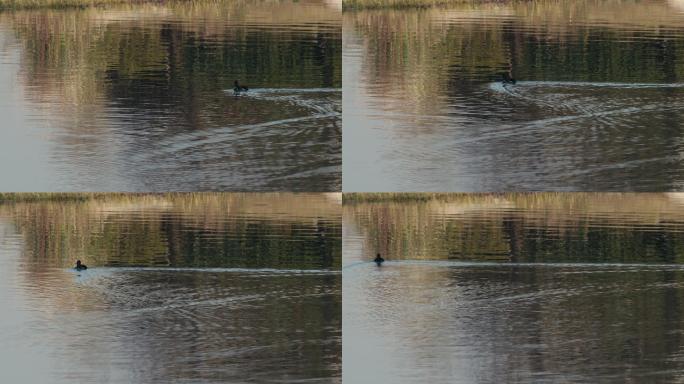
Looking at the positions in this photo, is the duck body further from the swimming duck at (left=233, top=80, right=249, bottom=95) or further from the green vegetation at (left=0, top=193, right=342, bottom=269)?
the swimming duck at (left=233, top=80, right=249, bottom=95)

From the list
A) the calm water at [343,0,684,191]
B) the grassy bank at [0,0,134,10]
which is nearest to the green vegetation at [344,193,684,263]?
the calm water at [343,0,684,191]

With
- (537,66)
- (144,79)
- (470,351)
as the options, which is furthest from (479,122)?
(144,79)

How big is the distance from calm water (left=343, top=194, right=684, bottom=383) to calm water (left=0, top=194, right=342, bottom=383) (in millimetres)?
349

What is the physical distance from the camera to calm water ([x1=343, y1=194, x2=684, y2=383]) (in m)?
Result: 14.6

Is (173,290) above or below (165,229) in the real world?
below

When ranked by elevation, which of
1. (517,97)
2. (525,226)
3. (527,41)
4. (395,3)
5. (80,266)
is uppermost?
(395,3)

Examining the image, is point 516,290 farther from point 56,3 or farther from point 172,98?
point 56,3

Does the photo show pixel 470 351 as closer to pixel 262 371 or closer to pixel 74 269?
pixel 262 371

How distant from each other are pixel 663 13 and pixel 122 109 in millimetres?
5375

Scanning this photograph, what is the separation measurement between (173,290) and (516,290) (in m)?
3.15

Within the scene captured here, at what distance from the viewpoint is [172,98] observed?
1603 centimetres

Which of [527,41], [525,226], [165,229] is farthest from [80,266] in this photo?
[527,41]

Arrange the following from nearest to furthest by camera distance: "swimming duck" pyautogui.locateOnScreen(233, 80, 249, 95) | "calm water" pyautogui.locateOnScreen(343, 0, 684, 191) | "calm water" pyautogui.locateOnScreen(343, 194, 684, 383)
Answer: "calm water" pyautogui.locateOnScreen(343, 194, 684, 383) → "calm water" pyautogui.locateOnScreen(343, 0, 684, 191) → "swimming duck" pyautogui.locateOnScreen(233, 80, 249, 95)

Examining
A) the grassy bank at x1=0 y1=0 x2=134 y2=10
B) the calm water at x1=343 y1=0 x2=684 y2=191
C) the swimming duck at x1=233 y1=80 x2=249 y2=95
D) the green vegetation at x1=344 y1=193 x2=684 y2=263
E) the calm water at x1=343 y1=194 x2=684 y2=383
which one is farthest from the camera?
the grassy bank at x1=0 y1=0 x2=134 y2=10
